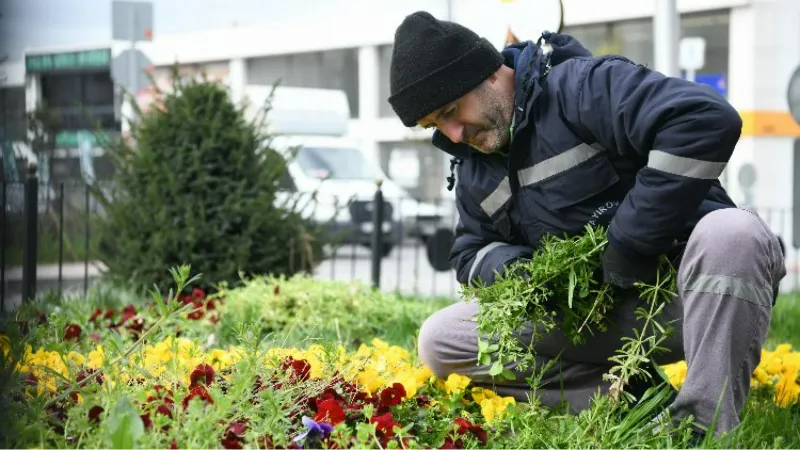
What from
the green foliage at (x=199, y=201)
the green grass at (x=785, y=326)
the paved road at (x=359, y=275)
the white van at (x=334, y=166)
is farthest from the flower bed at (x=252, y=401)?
the white van at (x=334, y=166)

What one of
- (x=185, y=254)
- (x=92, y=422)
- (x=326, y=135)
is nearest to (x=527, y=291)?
(x=92, y=422)

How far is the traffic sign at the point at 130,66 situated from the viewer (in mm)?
10523

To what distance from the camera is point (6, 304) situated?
1.19 meters

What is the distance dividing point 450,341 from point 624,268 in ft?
2.25

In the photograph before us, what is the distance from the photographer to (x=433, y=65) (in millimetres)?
2779

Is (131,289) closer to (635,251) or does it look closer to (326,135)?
(635,251)

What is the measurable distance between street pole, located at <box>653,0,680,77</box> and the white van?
4.93 meters

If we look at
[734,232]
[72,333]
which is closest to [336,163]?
[72,333]

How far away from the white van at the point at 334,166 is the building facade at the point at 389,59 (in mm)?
1317

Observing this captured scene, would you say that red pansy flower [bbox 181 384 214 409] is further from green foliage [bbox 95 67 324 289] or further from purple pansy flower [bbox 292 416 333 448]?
green foliage [bbox 95 67 324 289]

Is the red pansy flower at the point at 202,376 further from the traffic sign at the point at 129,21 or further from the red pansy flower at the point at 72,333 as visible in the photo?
the traffic sign at the point at 129,21

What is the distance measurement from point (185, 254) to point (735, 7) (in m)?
21.8

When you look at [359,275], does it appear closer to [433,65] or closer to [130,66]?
[130,66]

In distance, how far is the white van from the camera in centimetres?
1560
